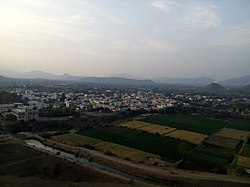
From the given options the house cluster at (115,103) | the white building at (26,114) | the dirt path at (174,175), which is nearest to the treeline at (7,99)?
the house cluster at (115,103)

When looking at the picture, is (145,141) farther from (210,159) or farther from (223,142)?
(223,142)

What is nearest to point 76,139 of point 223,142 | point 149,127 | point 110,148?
point 110,148

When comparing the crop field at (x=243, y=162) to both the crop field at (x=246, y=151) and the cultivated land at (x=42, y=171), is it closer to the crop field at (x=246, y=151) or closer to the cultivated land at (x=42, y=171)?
the crop field at (x=246, y=151)

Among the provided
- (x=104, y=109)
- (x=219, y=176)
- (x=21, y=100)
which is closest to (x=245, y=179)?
(x=219, y=176)

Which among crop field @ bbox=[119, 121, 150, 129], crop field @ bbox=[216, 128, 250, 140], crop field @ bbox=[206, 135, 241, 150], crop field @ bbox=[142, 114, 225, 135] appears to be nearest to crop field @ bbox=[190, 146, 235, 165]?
crop field @ bbox=[206, 135, 241, 150]

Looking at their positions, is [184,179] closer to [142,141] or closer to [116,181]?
[116,181]
